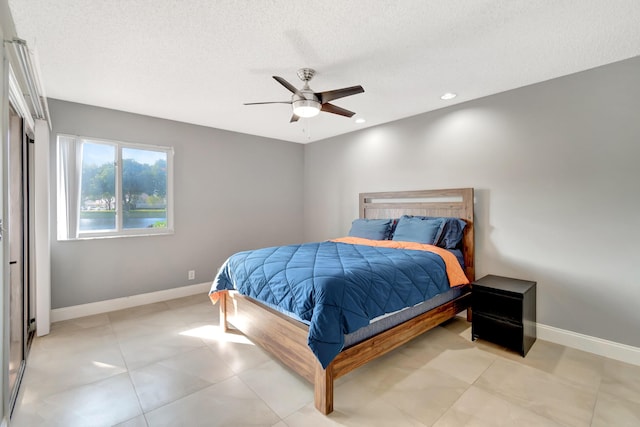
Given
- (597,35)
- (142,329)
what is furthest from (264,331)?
(597,35)

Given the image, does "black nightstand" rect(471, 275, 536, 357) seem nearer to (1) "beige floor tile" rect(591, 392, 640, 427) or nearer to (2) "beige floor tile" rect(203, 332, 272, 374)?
(1) "beige floor tile" rect(591, 392, 640, 427)

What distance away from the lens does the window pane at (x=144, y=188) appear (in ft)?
12.5

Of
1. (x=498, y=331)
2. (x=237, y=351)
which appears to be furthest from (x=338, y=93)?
(x=498, y=331)

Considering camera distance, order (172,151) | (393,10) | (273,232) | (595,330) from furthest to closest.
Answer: (273,232), (172,151), (595,330), (393,10)

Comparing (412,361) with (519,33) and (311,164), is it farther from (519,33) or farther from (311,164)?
(311,164)

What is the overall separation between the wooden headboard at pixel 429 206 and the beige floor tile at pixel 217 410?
8.58ft

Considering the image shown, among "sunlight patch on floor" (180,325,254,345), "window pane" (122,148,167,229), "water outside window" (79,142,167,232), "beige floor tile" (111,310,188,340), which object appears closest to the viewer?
"sunlight patch on floor" (180,325,254,345)

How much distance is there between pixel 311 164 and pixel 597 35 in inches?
161

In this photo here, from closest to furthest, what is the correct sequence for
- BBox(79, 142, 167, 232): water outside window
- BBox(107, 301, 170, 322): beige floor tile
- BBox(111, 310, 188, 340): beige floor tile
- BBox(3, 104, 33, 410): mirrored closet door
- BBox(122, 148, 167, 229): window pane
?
BBox(3, 104, 33, 410): mirrored closet door → BBox(111, 310, 188, 340): beige floor tile → BBox(107, 301, 170, 322): beige floor tile → BBox(79, 142, 167, 232): water outside window → BBox(122, 148, 167, 229): window pane

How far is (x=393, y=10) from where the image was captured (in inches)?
71.7

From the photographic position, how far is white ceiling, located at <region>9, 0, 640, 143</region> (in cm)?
181

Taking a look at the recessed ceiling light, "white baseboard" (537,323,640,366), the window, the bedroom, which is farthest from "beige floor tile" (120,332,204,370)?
the recessed ceiling light

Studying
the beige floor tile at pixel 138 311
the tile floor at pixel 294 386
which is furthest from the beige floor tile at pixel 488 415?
the beige floor tile at pixel 138 311

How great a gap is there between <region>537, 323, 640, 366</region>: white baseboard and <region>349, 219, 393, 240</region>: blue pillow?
1.86 m
